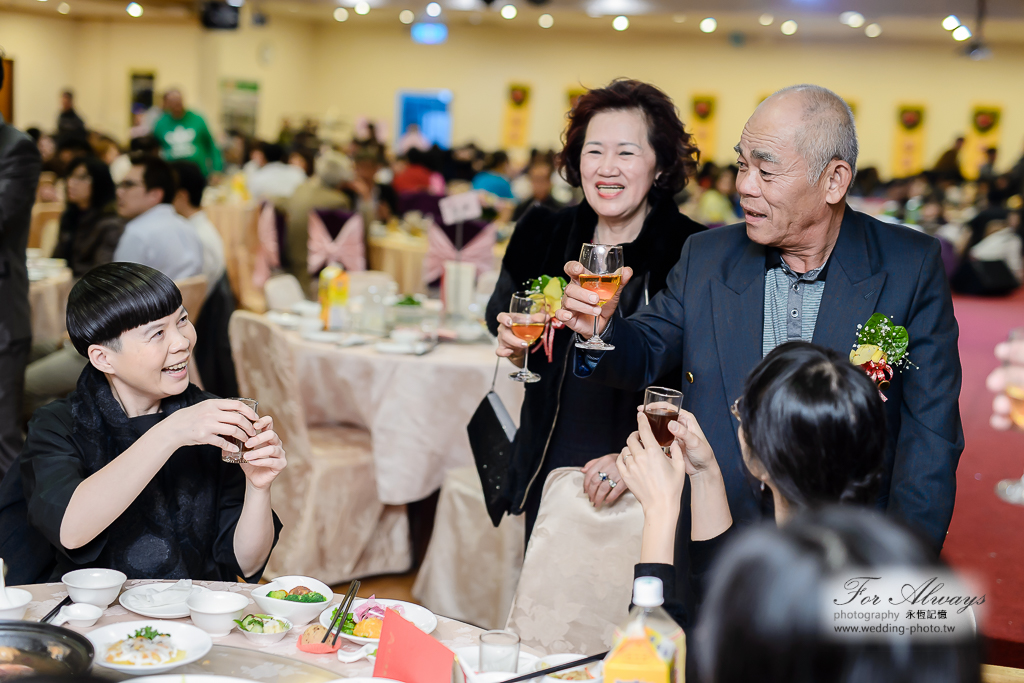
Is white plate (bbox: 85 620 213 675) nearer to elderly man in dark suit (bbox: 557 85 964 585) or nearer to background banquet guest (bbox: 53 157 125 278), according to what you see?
elderly man in dark suit (bbox: 557 85 964 585)

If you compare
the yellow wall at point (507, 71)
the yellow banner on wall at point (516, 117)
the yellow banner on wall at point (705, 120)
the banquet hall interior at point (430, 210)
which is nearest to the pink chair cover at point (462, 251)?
the banquet hall interior at point (430, 210)

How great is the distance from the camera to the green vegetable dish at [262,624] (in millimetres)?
1437

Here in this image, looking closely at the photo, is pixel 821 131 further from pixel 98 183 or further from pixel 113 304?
pixel 98 183

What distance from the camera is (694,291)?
1.97 m

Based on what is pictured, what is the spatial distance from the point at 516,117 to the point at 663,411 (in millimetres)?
16455

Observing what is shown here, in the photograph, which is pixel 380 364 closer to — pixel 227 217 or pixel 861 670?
pixel 861 670

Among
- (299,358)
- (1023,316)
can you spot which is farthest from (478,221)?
(1023,316)

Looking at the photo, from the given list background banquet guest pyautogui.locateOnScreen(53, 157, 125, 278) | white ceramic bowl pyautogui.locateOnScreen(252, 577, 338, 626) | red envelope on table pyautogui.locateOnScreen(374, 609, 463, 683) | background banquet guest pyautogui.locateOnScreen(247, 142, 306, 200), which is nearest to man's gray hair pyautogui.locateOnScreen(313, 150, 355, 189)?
background banquet guest pyautogui.locateOnScreen(247, 142, 306, 200)

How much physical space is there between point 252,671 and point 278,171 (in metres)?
8.03

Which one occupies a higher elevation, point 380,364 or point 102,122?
point 102,122

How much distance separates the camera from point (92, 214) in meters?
4.84

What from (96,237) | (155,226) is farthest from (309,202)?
(155,226)

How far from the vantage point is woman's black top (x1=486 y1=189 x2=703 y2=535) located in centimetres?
222

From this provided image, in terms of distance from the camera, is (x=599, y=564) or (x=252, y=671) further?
(x=599, y=564)
